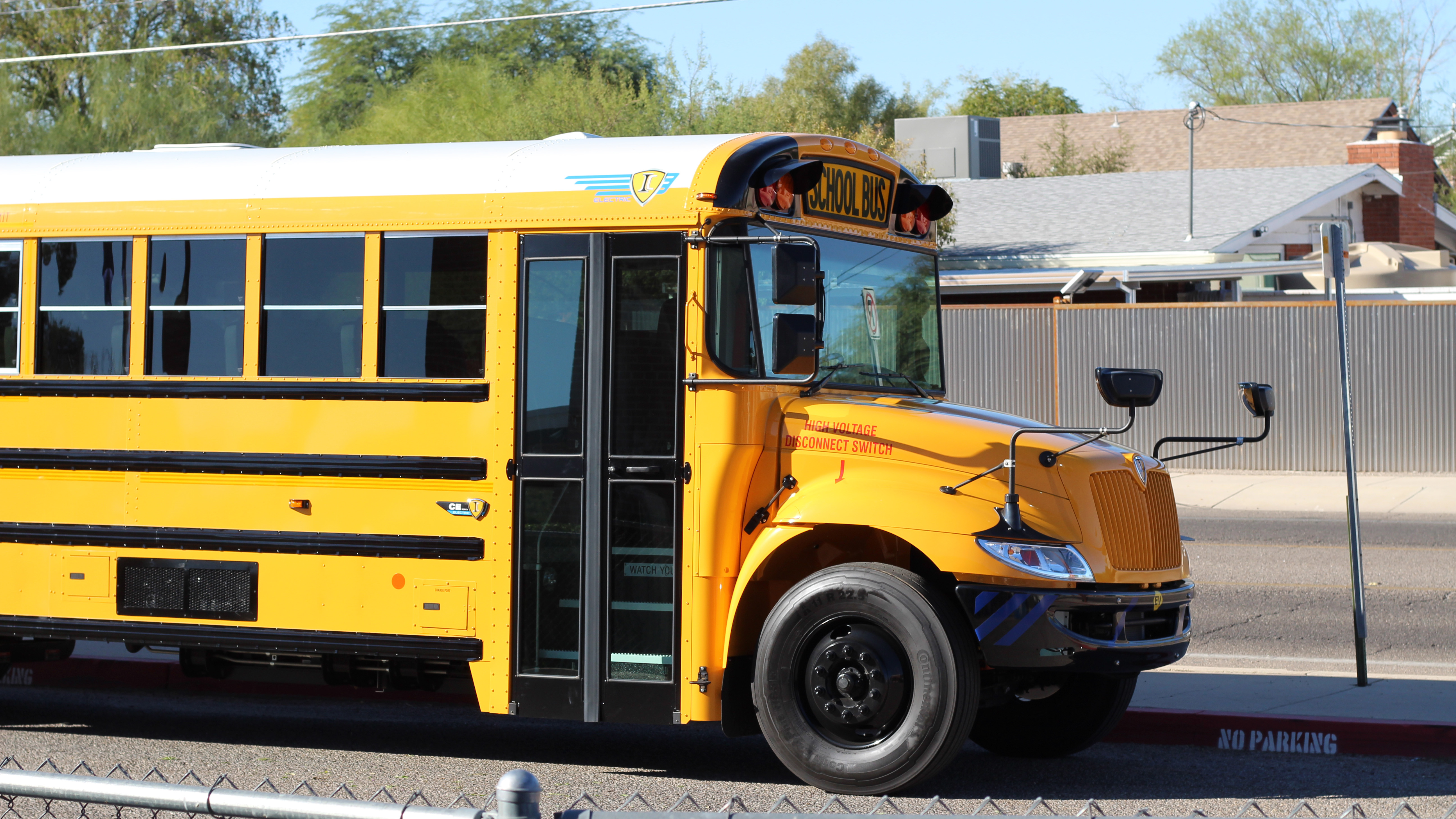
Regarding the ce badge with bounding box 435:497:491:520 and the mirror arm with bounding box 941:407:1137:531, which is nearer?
the mirror arm with bounding box 941:407:1137:531

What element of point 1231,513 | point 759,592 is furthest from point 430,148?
point 1231,513

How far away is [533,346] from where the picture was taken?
21.2 ft

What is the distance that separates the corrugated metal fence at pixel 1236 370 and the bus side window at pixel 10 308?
13774mm

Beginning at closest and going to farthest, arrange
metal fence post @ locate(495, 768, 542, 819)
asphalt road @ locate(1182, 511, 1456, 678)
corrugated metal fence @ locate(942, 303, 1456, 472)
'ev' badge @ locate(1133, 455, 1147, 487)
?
metal fence post @ locate(495, 768, 542, 819)
'ev' badge @ locate(1133, 455, 1147, 487)
asphalt road @ locate(1182, 511, 1456, 678)
corrugated metal fence @ locate(942, 303, 1456, 472)

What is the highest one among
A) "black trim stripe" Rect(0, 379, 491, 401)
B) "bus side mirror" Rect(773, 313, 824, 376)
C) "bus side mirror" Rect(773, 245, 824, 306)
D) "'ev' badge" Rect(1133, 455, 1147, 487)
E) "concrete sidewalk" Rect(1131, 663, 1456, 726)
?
"bus side mirror" Rect(773, 245, 824, 306)

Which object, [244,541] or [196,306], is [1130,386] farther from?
[196,306]

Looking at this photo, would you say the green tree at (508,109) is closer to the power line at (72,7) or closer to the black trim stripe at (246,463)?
the power line at (72,7)

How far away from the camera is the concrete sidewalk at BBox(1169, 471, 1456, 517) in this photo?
17.8 m

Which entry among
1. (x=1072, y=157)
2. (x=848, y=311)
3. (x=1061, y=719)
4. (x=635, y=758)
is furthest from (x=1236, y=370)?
(x=1072, y=157)

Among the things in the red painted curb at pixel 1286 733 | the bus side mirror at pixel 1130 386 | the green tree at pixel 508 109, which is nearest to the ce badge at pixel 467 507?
the bus side mirror at pixel 1130 386

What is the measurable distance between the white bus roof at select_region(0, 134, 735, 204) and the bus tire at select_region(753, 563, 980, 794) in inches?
70.6

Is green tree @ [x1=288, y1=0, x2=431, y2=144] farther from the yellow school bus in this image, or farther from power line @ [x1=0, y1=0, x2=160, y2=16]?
the yellow school bus

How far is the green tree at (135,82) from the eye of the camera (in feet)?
113

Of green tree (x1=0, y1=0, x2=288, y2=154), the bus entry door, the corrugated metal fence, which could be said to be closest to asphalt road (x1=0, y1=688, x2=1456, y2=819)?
the bus entry door
